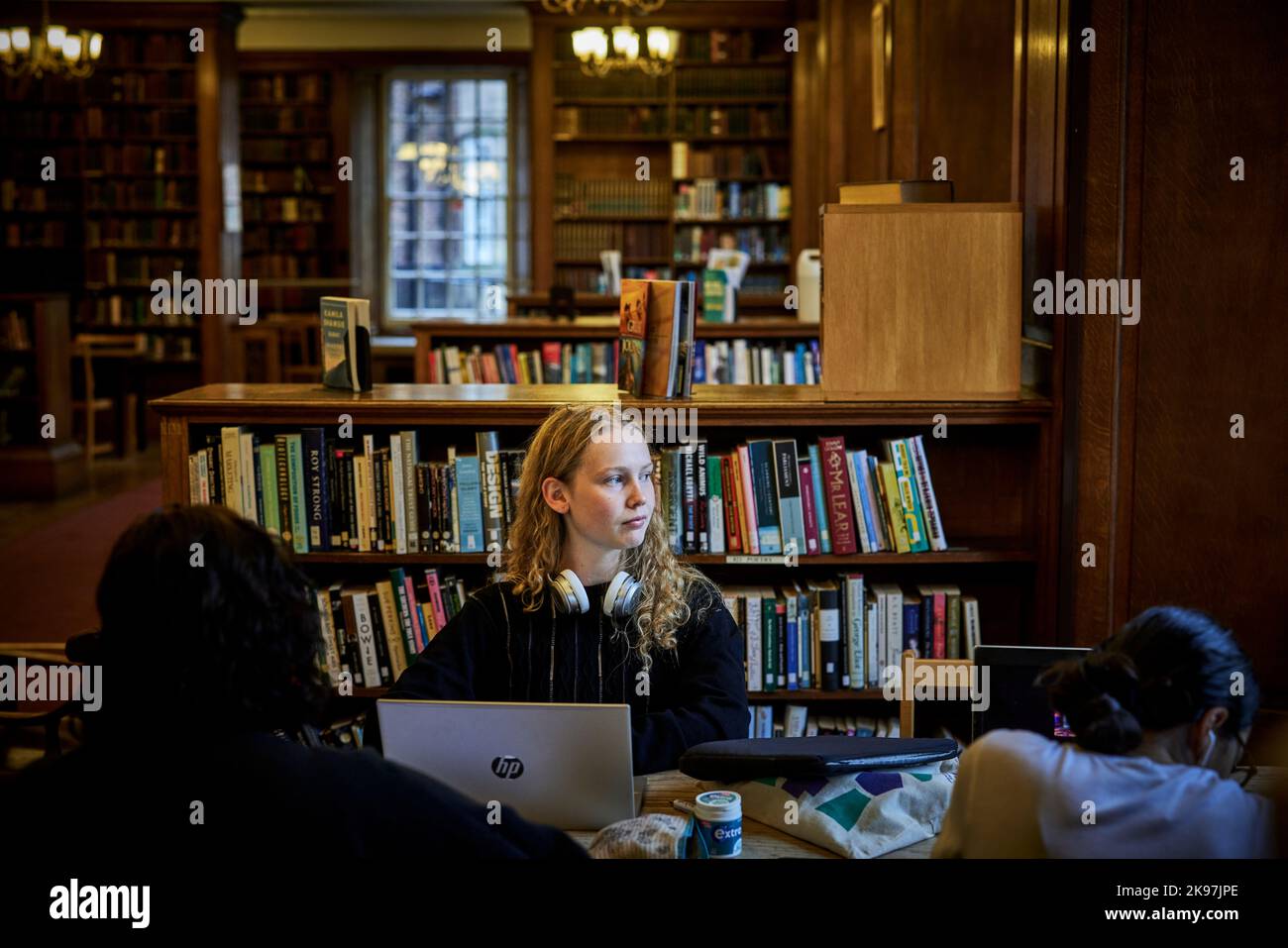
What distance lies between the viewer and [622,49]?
8.98 metres

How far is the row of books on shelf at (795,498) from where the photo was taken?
3.31 meters

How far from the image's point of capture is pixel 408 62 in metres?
12.1

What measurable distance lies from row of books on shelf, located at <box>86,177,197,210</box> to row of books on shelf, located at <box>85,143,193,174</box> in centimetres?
13

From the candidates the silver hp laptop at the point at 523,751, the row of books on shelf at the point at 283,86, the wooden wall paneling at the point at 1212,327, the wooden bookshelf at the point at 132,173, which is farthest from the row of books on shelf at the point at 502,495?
the row of books on shelf at the point at 283,86

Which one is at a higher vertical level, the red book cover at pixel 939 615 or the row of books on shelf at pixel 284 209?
the row of books on shelf at pixel 284 209

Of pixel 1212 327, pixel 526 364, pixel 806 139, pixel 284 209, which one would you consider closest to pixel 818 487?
pixel 1212 327

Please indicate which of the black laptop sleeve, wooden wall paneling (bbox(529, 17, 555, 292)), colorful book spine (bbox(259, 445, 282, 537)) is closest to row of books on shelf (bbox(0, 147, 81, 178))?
wooden wall paneling (bbox(529, 17, 555, 292))

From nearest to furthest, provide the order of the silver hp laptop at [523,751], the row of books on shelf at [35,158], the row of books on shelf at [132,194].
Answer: the silver hp laptop at [523,751], the row of books on shelf at [35,158], the row of books on shelf at [132,194]

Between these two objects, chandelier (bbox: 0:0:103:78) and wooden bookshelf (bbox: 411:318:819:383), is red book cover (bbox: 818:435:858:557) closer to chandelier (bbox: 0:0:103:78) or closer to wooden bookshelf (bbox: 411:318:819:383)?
wooden bookshelf (bbox: 411:318:819:383)

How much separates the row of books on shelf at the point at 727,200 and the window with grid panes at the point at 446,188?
2336 millimetres

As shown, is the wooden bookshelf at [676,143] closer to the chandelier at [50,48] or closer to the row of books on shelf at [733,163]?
the row of books on shelf at [733,163]

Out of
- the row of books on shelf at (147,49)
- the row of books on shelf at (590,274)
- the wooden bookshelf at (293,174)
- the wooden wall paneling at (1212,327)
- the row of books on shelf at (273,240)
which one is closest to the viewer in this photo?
the wooden wall paneling at (1212,327)
